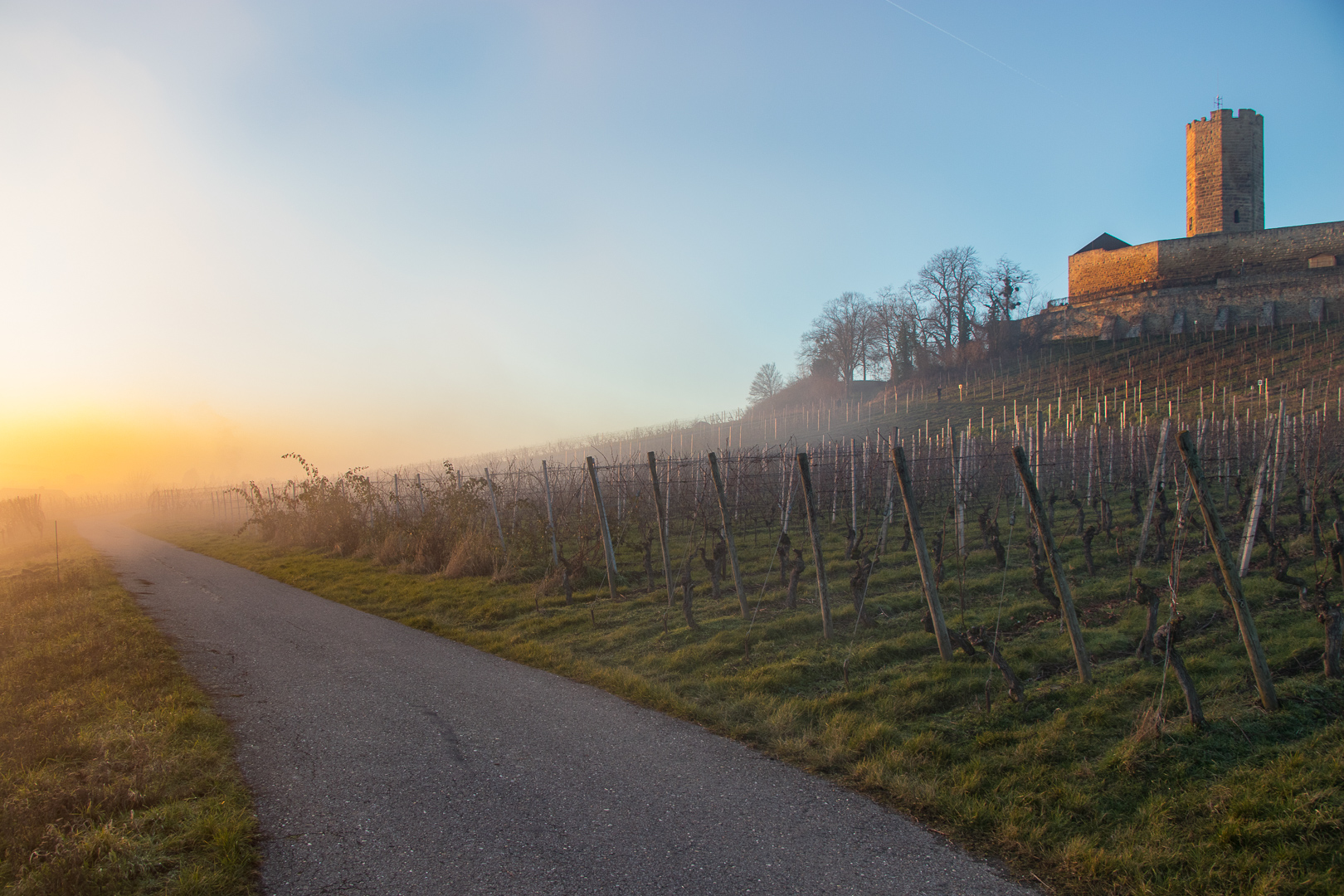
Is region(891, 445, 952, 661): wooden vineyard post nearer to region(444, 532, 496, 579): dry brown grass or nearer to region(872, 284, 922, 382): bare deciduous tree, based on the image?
region(444, 532, 496, 579): dry brown grass

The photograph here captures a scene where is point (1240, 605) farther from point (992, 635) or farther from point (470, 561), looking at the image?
point (470, 561)

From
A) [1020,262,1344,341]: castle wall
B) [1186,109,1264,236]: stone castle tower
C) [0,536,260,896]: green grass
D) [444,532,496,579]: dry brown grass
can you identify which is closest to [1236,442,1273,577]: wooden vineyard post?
[0,536,260,896]: green grass

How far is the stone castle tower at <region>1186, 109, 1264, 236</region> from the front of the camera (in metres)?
43.7

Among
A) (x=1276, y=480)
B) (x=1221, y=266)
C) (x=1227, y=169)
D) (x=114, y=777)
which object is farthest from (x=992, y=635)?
(x=1227, y=169)

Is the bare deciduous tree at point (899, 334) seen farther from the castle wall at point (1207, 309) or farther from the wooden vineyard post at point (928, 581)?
the wooden vineyard post at point (928, 581)

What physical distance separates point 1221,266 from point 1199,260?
1317mm

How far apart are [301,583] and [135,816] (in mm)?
9256

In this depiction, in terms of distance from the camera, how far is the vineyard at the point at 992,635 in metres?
3.43

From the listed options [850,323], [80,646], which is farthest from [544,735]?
[850,323]

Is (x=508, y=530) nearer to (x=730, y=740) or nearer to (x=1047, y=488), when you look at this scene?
(x=730, y=740)

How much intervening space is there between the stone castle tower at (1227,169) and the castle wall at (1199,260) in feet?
4.02

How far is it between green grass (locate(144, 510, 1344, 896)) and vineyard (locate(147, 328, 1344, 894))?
0.06 feet

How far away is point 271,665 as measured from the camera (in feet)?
22.5

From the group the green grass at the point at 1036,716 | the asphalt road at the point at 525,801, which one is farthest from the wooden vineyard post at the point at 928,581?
the asphalt road at the point at 525,801
